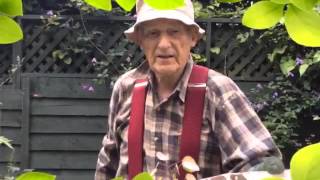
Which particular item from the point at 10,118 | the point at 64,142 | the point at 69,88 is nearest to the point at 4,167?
the point at 10,118

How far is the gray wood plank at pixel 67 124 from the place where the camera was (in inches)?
198

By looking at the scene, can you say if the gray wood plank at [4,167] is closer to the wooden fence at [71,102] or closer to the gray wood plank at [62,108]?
the wooden fence at [71,102]

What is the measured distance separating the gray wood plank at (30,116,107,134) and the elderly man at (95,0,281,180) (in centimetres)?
289

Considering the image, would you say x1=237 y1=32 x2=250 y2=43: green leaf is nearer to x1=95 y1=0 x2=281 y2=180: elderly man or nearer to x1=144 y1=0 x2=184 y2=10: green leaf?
x1=95 y1=0 x2=281 y2=180: elderly man

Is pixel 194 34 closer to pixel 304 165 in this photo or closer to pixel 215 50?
pixel 304 165

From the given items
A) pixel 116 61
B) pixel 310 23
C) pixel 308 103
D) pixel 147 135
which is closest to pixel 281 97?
pixel 308 103

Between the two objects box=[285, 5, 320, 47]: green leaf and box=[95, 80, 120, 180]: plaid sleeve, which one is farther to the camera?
box=[95, 80, 120, 180]: plaid sleeve

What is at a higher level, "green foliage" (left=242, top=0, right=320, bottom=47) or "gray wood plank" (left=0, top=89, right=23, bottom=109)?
"green foliage" (left=242, top=0, right=320, bottom=47)

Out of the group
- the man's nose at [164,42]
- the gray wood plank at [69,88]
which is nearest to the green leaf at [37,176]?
the man's nose at [164,42]

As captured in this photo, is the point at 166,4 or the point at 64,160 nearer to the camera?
the point at 166,4

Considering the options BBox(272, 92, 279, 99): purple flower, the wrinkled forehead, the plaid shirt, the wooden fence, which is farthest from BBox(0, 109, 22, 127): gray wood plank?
the wrinkled forehead

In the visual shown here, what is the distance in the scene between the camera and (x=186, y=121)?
72.3 inches

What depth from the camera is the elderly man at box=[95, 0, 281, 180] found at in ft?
5.89

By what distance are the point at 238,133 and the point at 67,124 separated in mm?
3384
